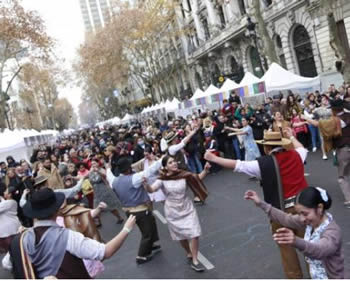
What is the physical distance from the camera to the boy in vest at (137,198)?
6.11 meters

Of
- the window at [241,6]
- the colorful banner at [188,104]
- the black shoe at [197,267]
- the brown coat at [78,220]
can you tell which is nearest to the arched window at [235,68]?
the window at [241,6]

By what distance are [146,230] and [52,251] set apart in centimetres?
333

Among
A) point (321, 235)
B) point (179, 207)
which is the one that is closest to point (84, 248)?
point (321, 235)

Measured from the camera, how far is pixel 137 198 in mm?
6168

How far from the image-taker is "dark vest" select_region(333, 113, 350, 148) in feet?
22.3

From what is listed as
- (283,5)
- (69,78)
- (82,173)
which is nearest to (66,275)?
(82,173)

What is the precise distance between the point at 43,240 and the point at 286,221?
1929 millimetres

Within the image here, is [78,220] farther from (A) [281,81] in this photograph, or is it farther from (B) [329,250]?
(A) [281,81]

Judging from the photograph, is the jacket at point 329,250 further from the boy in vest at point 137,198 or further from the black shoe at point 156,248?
the black shoe at point 156,248

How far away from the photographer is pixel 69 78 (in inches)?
2216

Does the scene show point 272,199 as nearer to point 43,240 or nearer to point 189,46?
point 43,240

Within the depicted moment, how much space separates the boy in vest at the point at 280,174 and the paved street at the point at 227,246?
2.44 feet

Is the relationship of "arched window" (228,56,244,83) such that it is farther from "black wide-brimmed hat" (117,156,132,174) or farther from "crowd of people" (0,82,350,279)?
"black wide-brimmed hat" (117,156,132,174)

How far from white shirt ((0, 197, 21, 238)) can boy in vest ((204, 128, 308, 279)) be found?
4161 mm
